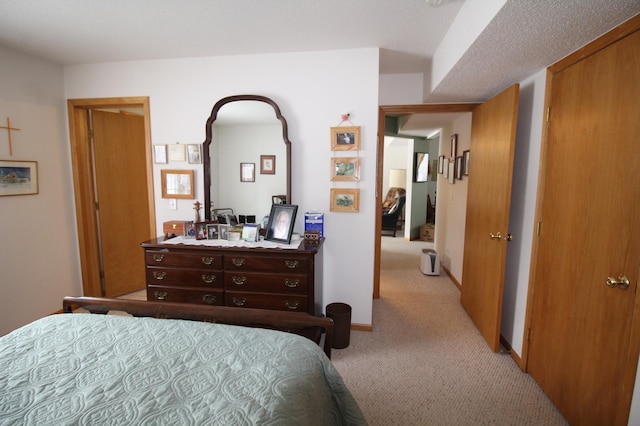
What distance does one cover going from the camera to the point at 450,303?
3385 mm

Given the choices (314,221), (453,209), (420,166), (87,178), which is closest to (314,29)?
(314,221)

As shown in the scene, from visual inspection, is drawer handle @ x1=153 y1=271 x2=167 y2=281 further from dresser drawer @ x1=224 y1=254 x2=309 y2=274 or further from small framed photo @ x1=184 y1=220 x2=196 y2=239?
dresser drawer @ x1=224 y1=254 x2=309 y2=274

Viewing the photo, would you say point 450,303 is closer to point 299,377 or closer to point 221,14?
point 299,377

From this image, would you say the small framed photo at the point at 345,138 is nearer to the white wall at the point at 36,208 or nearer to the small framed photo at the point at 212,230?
the small framed photo at the point at 212,230

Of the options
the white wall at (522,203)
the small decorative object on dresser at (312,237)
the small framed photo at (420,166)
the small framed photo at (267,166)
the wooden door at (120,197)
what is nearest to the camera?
the white wall at (522,203)

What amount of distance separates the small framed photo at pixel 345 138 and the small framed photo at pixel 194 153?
4.11 ft

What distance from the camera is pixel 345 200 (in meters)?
2.69

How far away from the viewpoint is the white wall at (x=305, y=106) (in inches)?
102

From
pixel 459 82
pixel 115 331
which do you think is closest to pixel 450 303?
pixel 459 82

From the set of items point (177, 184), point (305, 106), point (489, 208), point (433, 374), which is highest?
point (305, 106)

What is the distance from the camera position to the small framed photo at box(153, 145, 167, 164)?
2.89m

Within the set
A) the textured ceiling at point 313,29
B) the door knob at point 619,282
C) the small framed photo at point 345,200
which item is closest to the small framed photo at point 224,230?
the small framed photo at point 345,200

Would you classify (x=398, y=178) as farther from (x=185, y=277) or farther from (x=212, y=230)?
(x=185, y=277)

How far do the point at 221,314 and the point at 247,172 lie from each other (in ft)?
4.85
